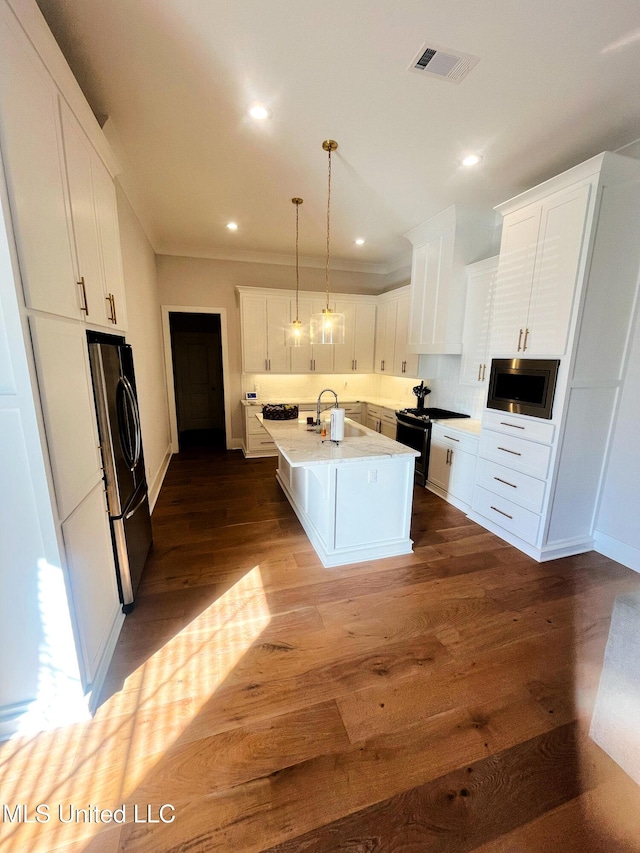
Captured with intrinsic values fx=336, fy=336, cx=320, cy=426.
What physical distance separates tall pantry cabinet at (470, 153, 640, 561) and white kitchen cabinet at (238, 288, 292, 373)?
128 inches

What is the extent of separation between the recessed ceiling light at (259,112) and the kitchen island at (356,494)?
7.39ft

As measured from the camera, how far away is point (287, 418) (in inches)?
145

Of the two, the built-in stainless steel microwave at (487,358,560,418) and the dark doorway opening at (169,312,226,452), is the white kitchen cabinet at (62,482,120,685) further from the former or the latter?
the dark doorway opening at (169,312,226,452)

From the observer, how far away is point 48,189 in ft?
4.32

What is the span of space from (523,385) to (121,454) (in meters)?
2.95

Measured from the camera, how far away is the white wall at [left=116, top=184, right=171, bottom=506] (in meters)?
3.21

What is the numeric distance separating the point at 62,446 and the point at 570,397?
306 cm

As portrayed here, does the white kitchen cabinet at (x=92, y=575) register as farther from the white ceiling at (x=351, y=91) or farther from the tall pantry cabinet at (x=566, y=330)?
the tall pantry cabinet at (x=566, y=330)

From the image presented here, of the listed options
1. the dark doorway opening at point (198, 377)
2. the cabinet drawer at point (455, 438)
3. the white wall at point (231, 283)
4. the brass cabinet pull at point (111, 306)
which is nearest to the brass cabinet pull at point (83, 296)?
the brass cabinet pull at point (111, 306)

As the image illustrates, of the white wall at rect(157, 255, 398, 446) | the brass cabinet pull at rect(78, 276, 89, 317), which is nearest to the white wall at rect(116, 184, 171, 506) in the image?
the white wall at rect(157, 255, 398, 446)

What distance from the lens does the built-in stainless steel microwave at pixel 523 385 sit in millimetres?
2482

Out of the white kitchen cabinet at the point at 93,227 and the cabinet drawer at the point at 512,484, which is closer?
the white kitchen cabinet at the point at 93,227

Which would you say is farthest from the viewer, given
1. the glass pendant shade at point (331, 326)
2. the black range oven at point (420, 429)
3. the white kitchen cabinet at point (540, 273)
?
the black range oven at point (420, 429)

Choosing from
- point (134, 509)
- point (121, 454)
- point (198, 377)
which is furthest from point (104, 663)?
point (198, 377)
